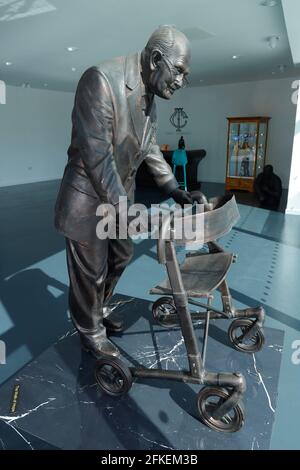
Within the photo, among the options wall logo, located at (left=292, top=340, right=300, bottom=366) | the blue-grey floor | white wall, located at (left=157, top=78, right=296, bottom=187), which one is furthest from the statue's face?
white wall, located at (left=157, top=78, right=296, bottom=187)

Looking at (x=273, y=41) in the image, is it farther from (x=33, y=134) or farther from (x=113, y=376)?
(x=33, y=134)

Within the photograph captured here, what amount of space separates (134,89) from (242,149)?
7850mm

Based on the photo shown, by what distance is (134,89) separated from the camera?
59.1 inches

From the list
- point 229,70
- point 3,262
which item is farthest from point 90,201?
point 229,70

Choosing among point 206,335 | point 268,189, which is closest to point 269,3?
point 206,335

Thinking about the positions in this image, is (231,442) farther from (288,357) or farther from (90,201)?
(90,201)

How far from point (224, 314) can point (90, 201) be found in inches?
40.3

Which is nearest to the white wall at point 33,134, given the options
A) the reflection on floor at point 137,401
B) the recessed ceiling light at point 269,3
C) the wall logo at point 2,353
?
the recessed ceiling light at point 269,3

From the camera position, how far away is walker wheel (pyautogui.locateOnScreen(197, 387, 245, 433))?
1459 mm

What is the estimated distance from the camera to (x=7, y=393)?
5.55ft

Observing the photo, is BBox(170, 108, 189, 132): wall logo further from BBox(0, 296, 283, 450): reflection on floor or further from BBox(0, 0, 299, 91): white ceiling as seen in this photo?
BBox(0, 296, 283, 450): reflection on floor

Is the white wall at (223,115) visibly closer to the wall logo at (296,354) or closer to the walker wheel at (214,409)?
the wall logo at (296,354)

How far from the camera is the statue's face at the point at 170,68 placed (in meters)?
1.37

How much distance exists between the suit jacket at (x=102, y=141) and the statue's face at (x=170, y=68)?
4.1 inches
